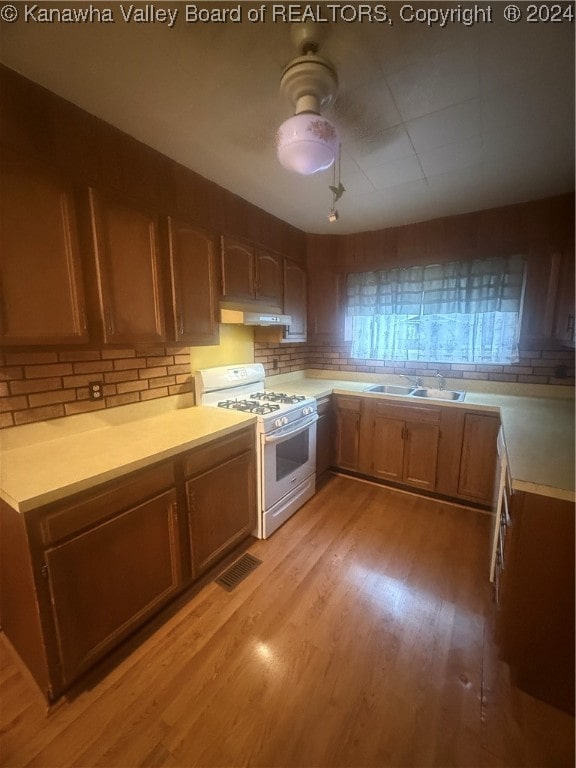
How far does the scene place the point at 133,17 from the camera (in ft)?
3.19

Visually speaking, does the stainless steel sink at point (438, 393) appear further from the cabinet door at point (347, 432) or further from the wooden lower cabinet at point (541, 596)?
the wooden lower cabinet at point (541, 596)

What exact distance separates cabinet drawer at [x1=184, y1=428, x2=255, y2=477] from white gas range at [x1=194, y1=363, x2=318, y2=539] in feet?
0.34

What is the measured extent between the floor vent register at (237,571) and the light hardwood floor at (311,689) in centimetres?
4

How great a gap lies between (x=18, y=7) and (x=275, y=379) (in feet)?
8.65

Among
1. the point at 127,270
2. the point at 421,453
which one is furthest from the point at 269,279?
the point at 421,453

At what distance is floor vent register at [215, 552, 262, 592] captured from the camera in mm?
1819

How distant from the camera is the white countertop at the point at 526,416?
122 cm

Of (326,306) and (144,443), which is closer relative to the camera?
(144,443)

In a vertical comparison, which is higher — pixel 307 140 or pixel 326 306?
pixel 307 140

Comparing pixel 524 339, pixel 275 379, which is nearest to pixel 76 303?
pixel 275 379

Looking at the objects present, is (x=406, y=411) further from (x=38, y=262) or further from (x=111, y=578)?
(x=38, y=262)

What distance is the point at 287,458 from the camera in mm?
2424

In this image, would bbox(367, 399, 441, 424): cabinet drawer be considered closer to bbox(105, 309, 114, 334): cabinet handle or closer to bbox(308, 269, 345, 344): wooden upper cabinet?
bbox(308, 269, 345, 344): wooden upper cabinet

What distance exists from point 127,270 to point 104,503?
1143 mm
